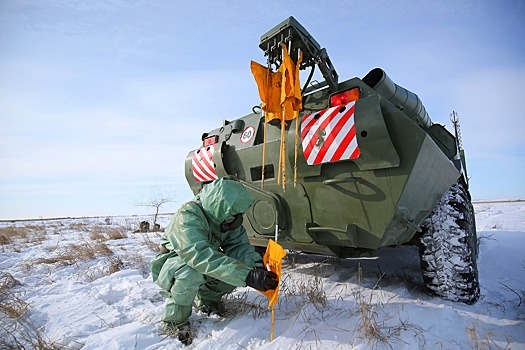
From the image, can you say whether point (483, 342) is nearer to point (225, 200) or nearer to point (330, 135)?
point (330, 135)

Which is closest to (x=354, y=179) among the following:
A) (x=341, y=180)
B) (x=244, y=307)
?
(x=341, y=180)

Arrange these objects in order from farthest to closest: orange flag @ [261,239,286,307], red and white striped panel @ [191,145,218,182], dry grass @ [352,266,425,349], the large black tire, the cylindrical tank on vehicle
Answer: red and white striped panel @ [191,145,218,182], the cylindrical tank on vehicle, the large black tire, orange flag @ [261,239,286,307], dry grass @ [352,266,425,349]

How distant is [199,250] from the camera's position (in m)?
1.74

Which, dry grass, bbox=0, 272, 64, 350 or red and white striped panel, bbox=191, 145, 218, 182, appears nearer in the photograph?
dry grass, bbox=0, 272, 64, 350

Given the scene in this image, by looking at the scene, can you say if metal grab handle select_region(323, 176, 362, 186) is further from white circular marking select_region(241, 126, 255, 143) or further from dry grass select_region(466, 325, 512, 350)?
dry grass select_region(466, 325, 512, 350)

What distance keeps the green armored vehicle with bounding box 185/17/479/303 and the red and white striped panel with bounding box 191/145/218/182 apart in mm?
357

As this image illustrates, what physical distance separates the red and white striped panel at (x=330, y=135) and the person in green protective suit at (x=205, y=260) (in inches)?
26.0

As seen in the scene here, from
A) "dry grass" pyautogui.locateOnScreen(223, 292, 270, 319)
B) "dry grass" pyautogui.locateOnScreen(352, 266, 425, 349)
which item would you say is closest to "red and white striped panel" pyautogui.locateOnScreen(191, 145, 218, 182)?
"dry grass" pyautogui.locateOnScreen(223, 292, 270, 319)

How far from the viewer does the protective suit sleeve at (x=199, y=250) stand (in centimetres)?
164

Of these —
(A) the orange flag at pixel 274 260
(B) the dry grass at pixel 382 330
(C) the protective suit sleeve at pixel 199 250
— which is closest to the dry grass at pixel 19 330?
(C) the protective suit sleeve at pixel 199 250

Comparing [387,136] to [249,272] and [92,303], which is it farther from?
[92,303]

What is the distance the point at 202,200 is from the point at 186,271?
0.49 m

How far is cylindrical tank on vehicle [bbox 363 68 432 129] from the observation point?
104 inches

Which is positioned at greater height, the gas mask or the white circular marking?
the white circular marking
